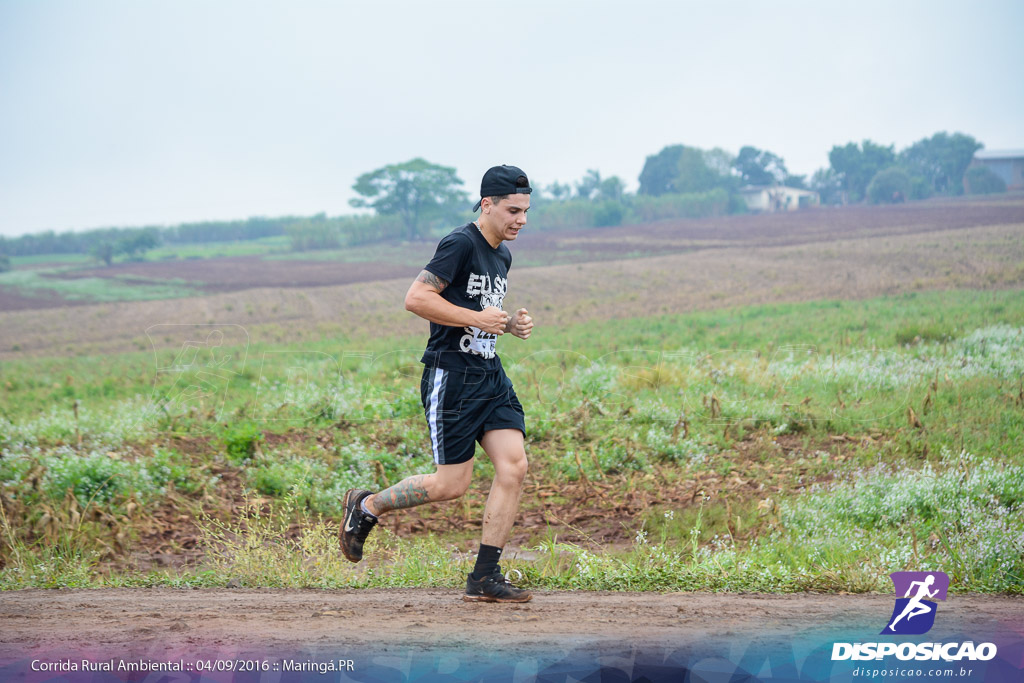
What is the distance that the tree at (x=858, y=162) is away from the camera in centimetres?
2122

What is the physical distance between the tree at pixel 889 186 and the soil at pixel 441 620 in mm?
17951

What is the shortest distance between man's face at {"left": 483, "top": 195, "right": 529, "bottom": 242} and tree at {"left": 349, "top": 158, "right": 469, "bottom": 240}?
851 inches

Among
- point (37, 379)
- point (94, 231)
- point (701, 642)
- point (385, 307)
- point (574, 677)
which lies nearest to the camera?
point (574, 677)

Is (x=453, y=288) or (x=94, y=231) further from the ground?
(x=94, y=231)

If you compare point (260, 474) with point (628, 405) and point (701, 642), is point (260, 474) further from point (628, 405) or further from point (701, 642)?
point (701, 642)

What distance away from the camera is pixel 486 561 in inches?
169

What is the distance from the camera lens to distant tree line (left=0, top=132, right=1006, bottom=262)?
22484mm

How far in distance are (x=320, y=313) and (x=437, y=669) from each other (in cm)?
2081

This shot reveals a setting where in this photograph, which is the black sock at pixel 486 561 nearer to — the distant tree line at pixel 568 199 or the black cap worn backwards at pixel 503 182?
the black cap worn backwards at pixel 503 182

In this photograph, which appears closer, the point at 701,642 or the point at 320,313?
the point at 701,642

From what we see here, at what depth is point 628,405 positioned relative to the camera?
909cm

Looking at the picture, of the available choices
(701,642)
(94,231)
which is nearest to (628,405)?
(701,642)

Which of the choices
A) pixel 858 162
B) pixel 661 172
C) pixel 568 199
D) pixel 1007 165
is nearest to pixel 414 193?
pixel 568 199

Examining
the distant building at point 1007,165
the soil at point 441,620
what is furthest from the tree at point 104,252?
the soil at point 441,620
